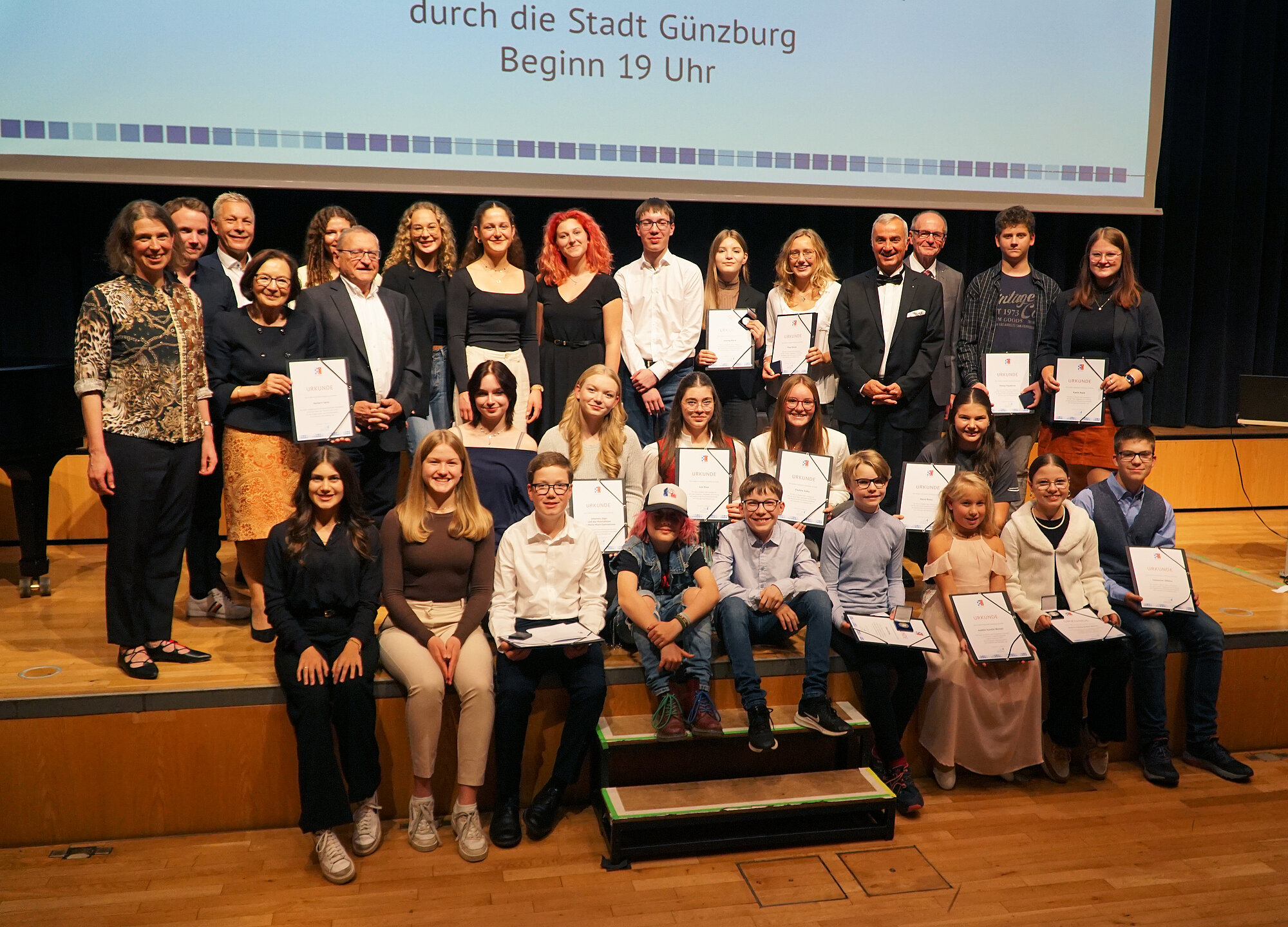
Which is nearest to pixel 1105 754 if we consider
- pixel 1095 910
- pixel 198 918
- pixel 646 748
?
pixel 1095 910

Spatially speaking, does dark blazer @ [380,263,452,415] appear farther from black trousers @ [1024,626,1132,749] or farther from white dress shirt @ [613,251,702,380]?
black trousers @ [1024,626,1132,749]

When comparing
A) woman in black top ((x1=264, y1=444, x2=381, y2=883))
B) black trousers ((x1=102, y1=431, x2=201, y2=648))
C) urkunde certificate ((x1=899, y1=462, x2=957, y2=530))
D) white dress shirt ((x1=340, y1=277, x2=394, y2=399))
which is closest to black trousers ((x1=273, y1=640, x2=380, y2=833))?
woman in black top ((x1=264, y1=444, x2=381, y2=883))

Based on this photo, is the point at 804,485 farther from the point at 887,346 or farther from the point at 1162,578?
the point at 1162,578

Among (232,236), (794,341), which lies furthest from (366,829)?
(794,341)

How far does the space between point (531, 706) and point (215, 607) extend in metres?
1.44

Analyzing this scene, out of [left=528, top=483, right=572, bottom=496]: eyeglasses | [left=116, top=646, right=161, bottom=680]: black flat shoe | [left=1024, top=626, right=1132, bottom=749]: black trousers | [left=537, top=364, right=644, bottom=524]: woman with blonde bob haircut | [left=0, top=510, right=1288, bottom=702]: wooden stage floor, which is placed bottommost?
[left=1024, top=626, right=1132, bottom=749]: black trousers

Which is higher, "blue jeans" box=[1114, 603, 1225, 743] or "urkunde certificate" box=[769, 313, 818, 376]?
"urkunde certificate" box=[769, 313, 818, 376]

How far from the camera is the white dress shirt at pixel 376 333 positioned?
3.62m

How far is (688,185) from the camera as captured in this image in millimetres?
5020

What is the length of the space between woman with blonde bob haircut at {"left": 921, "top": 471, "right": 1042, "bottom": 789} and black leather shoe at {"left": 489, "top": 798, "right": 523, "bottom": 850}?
140 centimetres

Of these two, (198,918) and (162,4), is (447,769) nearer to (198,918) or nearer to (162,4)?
(198,918)

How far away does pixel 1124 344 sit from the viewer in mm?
4203

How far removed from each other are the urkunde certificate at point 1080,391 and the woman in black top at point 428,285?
2.49 meters

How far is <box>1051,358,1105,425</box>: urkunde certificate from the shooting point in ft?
13.7
